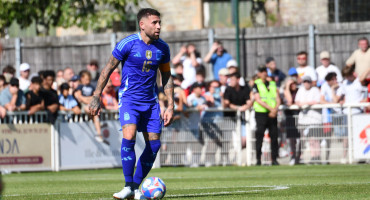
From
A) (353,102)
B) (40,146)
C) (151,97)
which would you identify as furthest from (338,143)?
(151,97)

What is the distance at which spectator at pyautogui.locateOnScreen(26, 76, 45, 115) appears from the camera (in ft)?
63.3

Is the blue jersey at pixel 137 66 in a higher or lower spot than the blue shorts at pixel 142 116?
higher

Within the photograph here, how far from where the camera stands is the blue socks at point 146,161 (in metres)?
10.4

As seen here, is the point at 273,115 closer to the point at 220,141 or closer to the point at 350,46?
the point at 220,141

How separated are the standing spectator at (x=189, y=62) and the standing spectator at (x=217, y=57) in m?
0.31

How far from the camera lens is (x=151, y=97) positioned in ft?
34.5

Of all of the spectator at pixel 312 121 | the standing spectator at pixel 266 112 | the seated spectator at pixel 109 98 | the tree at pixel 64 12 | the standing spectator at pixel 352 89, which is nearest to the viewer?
the standing spectator at pixel 266 112

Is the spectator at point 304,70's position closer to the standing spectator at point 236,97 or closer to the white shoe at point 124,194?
the standing spectator at point 236,97

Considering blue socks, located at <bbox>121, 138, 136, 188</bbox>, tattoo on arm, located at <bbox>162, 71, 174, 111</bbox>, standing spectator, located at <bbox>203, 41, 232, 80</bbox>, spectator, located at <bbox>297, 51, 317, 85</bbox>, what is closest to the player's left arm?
tattoo on arm, located at <bbox>162, 71, 174, 111</bbox>

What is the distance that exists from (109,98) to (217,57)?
4349 mm

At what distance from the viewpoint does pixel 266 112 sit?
19.2 m

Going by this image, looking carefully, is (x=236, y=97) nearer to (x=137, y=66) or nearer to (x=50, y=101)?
(x=50, y=101)

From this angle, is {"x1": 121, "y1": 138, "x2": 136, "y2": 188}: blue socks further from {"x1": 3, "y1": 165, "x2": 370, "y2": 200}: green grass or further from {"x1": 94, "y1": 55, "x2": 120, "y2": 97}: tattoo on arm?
{"x1": 94, "y1": 55, "x2": 120, "y2": 97}: tattoo on arm

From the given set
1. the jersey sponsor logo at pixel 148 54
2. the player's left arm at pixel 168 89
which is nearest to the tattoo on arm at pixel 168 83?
the player's left arm at pixel 168 89
